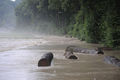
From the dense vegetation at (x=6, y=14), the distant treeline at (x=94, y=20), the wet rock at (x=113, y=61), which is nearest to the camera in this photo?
the wet rock at (x=113, y=61)

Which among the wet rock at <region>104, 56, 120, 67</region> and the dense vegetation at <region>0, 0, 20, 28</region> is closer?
the wet rock at <region>104, 56, 120, 67</region>

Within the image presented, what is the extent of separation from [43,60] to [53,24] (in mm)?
41147

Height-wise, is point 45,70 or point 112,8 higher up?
point 112,8

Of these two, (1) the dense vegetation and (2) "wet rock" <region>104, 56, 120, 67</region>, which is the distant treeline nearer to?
(2) "wet rock" <region>104, 56, 120, 67</region>

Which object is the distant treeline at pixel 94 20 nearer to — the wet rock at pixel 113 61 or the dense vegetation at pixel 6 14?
the wet rock at pixel 113 61

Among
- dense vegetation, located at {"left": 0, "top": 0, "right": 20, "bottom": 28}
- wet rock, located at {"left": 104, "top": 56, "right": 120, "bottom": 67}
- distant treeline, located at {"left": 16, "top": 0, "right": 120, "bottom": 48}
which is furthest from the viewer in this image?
dense vegetation, located at {"left": 0, "top": 0, "right": 20, "bottom": 28}

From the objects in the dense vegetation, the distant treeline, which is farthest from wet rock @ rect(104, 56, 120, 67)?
the dense vegetation

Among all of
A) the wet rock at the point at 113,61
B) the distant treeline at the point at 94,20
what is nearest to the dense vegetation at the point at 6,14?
the distant treeline at the point at 94,20

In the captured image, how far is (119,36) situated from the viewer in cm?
1402

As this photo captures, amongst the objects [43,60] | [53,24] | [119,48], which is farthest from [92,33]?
[53,24]

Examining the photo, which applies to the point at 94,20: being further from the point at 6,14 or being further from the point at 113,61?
the point at 6,14

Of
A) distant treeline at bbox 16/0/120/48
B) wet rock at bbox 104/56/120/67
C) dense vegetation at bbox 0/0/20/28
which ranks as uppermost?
dense vegetation at bbox 0/0/20/28

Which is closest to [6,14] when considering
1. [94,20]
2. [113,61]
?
[94,20]

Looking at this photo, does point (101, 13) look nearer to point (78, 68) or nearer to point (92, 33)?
point (92, 33)
